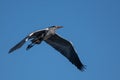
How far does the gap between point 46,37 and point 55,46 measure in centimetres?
178

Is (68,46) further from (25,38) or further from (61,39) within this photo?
(25,38)

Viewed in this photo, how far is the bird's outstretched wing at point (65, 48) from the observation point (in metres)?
25.1

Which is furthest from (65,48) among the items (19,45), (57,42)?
(19,45)

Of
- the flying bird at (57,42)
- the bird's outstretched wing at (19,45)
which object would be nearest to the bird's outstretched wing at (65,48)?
the flying bird at (57,42)

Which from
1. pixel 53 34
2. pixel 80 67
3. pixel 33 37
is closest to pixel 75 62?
pixel 80 67

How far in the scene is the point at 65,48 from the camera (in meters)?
25.5

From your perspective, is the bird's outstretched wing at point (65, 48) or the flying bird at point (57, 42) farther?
the bird's outstretched wing at point (65, 48)

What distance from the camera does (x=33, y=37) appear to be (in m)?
22.5

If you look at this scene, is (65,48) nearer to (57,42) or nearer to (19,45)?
(57,42)

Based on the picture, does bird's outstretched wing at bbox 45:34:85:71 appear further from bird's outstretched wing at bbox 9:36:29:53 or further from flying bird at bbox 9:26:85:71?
bird's outstretched wing at bbox 9:36:29:53

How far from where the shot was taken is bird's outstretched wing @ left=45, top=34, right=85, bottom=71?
25.1m

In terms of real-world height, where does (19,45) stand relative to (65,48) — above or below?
below

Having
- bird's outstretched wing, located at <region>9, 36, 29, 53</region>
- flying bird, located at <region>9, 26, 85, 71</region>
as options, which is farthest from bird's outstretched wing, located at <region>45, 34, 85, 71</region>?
bird's outstretched wing, located at <region>9, 36, 29, 53</region>

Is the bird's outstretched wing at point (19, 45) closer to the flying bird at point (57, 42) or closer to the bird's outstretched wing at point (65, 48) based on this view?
the flying bird at point (57, 42)
